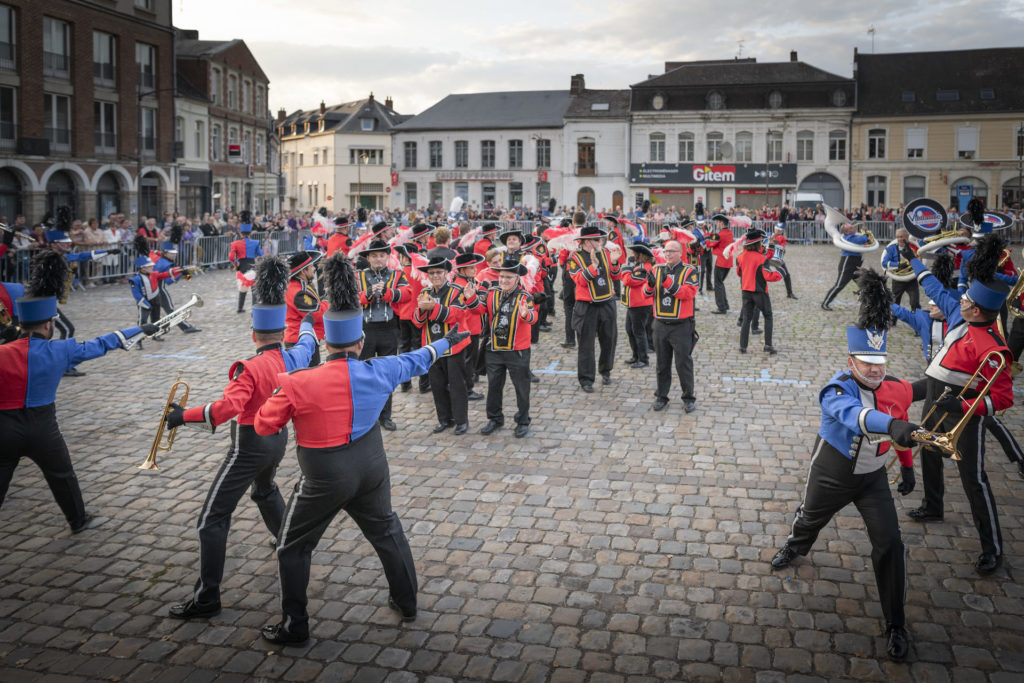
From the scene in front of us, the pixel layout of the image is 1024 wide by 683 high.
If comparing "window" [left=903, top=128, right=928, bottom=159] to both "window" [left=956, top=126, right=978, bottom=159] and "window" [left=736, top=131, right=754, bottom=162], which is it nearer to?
"window" [left=956, top=126, right=978, bottom=159]

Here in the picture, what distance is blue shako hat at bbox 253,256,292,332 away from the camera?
5695mm

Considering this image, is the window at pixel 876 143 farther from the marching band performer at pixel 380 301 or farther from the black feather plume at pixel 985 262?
the black feather plume at pixel 985 262

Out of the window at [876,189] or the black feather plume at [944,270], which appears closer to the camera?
the black feather plume at [944,270]

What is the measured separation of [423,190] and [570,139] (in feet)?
39.6

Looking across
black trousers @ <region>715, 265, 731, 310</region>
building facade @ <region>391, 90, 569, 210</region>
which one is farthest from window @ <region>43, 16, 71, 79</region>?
building facade @ <region>391, 90, 569, 210</region>

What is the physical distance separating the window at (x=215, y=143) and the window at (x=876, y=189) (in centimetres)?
3924

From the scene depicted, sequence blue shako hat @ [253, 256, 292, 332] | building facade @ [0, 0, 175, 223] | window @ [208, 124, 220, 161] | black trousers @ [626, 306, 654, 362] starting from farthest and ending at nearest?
1. window @ [208, 124, 220, 161]
2. building facade @ [0, 0, 175, 223]
3. black trousers @ [626, 306, 654, 362]
4. blue shako hat @ [253, 256, 292, 332]

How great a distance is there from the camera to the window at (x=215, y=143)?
4821cm

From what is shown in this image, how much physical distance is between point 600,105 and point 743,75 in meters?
9.61

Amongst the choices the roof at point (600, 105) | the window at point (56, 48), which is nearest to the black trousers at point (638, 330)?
the window at point (56, 48)

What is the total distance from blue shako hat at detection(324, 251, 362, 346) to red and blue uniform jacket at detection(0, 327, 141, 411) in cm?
180

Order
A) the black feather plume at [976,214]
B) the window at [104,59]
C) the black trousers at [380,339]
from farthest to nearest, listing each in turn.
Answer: the window at [104,59], the black feather plume at [976,214], the black trousers at [380,339]

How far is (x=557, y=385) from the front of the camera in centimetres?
1158

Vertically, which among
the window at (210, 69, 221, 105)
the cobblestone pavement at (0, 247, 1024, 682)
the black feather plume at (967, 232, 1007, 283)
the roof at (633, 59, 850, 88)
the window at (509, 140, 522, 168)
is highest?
the roof at (633, 59, 850, 88)
